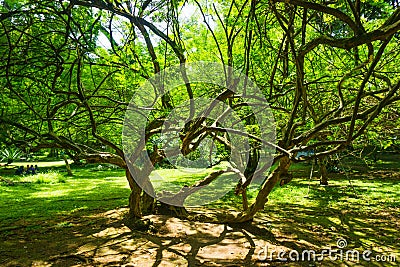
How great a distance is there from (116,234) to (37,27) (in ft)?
10.6

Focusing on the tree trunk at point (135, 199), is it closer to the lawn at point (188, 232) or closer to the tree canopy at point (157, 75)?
the tree canopy at point (157, 75)

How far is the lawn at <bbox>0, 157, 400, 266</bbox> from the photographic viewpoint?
363cm

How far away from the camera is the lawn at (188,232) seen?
363cm

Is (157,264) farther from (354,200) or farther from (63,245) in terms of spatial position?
(354,200)

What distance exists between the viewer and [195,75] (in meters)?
6.00

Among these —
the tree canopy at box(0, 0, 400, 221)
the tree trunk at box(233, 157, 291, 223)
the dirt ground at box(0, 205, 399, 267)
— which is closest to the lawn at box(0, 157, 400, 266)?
the dirt ground at box(0, 205, 399, 267)

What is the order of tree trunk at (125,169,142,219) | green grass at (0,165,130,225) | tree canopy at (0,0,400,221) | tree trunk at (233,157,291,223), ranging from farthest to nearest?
green grass at (0,165,130,225) < tree trunk at (125,169,142,219) < tree trunk at (233,157,291,223) < tree canopy at (0,0,400,221)

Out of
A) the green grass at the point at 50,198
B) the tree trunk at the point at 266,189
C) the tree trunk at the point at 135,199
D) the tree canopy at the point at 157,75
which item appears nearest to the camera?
the tree canopy at the point at 157,75

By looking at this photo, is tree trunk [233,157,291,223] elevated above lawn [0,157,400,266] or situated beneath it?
elevated above

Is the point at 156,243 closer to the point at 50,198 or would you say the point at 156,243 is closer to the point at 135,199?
the point at 135,199

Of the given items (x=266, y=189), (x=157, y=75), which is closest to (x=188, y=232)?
(x=266, y=189)

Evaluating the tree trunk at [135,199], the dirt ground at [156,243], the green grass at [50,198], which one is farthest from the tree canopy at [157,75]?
the green grass at [50,198]

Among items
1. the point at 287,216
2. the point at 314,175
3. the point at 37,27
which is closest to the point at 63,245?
the point at 37,27

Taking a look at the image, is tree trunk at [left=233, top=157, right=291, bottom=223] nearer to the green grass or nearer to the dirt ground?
the dirt ground
